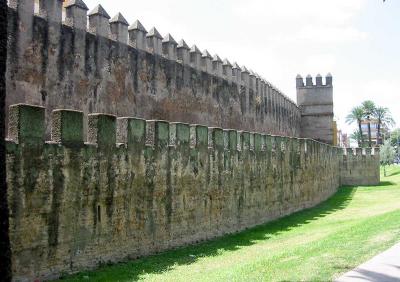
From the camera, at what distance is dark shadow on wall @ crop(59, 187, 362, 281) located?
8.73 metres

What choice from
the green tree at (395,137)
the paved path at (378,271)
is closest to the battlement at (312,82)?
the paved path at (378,271)

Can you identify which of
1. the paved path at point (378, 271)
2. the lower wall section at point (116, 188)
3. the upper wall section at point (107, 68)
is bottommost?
the paved path at point (378, 271)

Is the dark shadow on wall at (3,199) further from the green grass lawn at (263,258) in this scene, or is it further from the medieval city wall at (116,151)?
the green grass lawn at (263,258)

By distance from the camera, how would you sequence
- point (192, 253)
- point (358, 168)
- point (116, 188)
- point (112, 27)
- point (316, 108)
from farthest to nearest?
1. point (316, 108)
2. point (358, 168)
3. point (112, 27)
4. point (192, 253)
5. point (116, 188)

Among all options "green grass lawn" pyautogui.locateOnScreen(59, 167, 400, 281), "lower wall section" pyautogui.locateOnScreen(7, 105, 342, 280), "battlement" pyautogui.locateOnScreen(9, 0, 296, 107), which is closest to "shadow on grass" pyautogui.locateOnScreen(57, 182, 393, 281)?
"green grass lawn" pyautogui.locateOnScreen(59, 167, 400, 281)

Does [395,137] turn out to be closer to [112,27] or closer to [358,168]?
[358,168]

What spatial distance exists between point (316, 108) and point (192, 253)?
87.9ft

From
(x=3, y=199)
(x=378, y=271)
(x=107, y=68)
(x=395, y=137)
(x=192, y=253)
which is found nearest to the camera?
(x=3, y=199)

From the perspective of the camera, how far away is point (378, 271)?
622 cm

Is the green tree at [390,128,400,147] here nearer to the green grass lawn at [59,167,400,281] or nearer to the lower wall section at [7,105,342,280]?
the lower wall section at [7,105,342,280]

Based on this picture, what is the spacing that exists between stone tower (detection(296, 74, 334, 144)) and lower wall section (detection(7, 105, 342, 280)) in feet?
68.0

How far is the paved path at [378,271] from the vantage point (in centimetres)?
589

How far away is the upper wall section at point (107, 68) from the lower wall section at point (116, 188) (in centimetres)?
215

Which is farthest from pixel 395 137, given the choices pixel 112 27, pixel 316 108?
pixel 112 27
